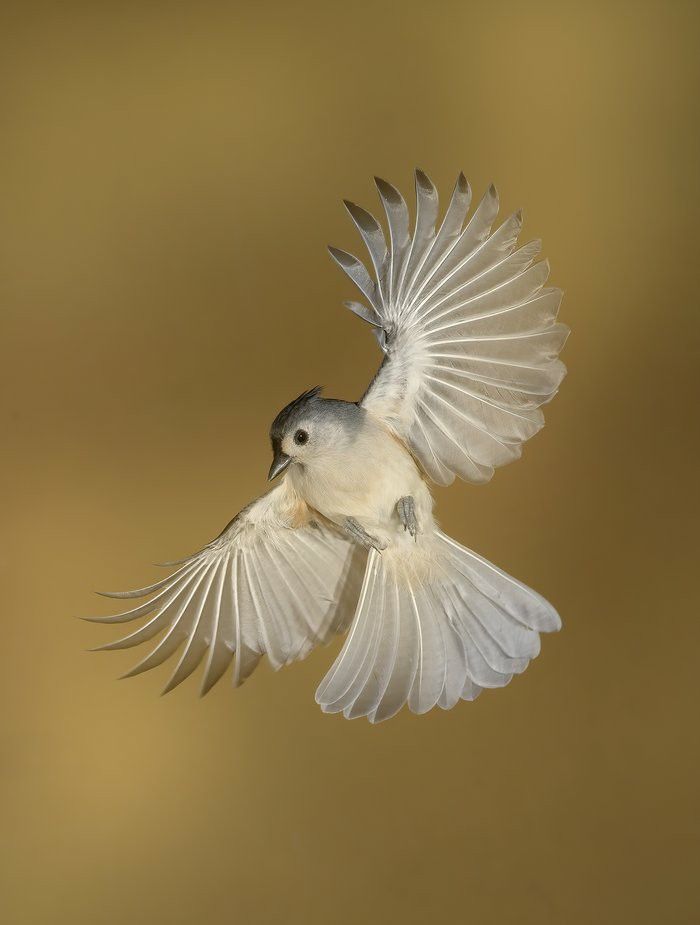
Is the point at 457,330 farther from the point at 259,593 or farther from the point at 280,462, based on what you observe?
the point at 259,593

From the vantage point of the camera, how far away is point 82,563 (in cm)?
244

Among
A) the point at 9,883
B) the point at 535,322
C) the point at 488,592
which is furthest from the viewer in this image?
the point at 9,883

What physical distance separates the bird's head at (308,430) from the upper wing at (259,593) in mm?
158

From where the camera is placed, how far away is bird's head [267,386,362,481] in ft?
5.29

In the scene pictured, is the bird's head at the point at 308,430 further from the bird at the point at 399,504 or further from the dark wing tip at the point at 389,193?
the dark wing tip at the point at 389,193

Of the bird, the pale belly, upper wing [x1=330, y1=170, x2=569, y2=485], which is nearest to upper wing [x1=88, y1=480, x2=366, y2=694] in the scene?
the bird

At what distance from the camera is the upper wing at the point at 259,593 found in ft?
5.83

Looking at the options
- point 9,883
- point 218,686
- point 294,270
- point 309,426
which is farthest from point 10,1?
point 9,883

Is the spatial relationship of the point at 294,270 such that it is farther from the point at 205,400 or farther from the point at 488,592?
the point at 488,592

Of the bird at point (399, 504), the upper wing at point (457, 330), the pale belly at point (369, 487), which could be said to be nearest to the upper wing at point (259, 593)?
the bird at point (399, 504)

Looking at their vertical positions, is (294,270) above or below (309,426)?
above

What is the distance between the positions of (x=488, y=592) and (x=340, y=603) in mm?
255

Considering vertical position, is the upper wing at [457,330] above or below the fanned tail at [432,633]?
Result: above

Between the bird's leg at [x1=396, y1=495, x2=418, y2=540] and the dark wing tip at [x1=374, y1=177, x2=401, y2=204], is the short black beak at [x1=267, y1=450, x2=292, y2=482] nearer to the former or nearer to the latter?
the bird's leg at [x1=396, y1=495, x2=418, y2=540]
